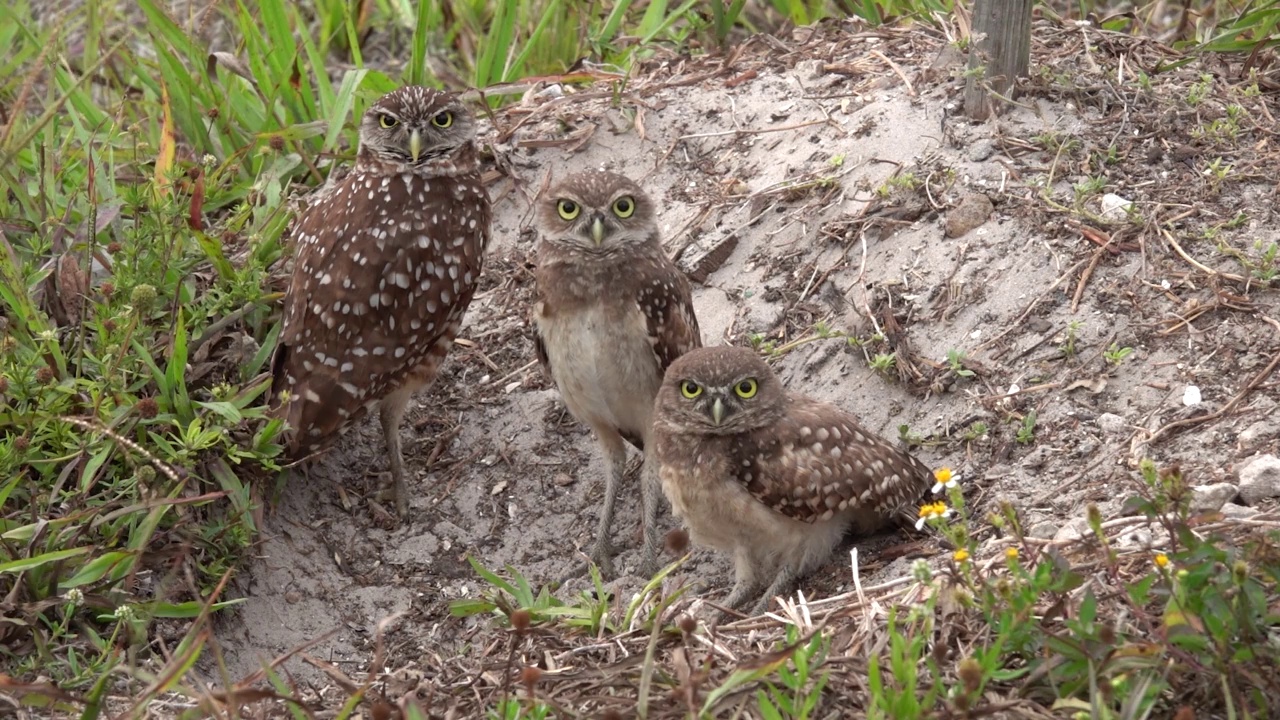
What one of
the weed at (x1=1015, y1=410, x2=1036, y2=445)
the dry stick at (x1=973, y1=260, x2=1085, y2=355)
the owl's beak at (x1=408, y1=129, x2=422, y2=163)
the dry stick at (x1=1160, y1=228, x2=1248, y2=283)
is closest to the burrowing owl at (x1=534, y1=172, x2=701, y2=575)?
the owl's beak at (x1=408, y1=129, x2=422, y2=163)

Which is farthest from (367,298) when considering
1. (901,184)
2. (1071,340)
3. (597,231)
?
(1071,340)

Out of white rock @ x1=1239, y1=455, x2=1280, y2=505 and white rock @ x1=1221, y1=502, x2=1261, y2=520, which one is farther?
white rock @ x1=1239, y1=455, x2=1280, y2=505

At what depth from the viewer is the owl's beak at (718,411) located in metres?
4.04

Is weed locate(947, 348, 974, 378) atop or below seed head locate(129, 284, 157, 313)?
below

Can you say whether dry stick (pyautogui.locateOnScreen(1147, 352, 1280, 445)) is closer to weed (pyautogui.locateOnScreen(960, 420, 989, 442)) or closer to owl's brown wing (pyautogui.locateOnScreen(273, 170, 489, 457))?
weed (pyautogui.locateOnScreen(960, 420, 989, 442))

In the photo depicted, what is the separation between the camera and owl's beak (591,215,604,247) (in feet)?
14.8

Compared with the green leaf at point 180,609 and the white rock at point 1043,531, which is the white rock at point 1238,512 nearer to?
the white rock at point 1043,531

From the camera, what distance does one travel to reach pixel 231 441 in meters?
4.29

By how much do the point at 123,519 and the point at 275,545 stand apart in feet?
2.22

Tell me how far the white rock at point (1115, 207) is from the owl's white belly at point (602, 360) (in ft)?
5.46

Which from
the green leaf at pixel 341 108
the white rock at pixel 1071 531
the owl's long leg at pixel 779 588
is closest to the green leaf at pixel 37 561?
the owl's long leg at pixel 779 588

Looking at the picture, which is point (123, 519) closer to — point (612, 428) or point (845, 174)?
point (612, 428)

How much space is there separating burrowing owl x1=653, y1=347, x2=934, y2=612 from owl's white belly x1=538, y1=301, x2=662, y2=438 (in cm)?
34

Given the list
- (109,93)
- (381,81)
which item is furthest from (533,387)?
(109,93)
